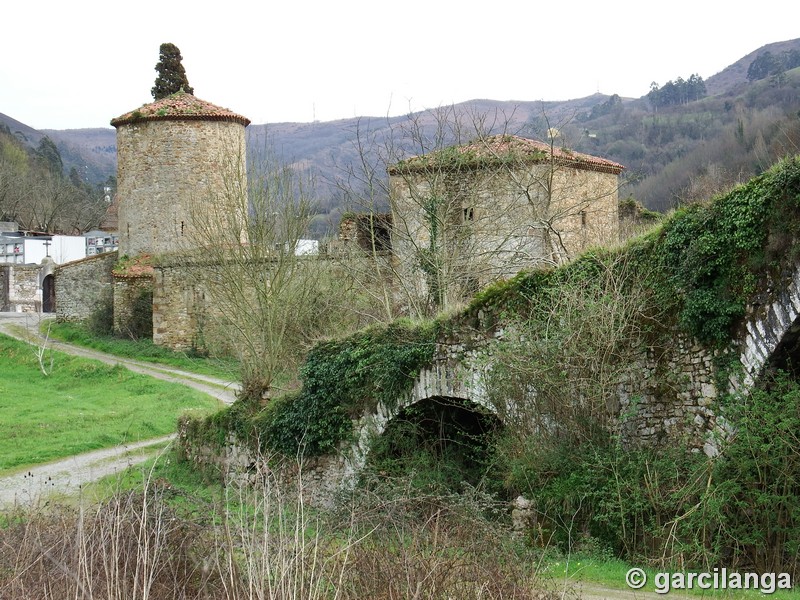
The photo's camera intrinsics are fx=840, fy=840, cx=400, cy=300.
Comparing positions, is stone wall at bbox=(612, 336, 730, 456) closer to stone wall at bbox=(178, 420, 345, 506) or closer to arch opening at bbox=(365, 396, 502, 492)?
arch opening at bbox=(365, 396, 502, 492)

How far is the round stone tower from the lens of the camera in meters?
31.3

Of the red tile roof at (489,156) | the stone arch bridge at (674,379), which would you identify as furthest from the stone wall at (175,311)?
the stone arch bridge at (674,379)

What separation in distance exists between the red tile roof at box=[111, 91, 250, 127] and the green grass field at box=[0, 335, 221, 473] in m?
9.24

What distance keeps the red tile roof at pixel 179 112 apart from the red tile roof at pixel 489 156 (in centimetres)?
1165

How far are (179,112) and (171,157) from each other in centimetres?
169

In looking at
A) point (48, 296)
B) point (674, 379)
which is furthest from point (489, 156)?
point (48, 296)

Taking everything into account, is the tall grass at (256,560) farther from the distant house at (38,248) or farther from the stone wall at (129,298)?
the distant house at (38,248)

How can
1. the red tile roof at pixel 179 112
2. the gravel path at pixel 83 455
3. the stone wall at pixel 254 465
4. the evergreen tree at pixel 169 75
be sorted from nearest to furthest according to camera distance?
the stone wall at pixel 254 465
the gravel path at pixel 83 455
the red tile roof at pixel 179 112
the evergreen tree at pixel 169 75

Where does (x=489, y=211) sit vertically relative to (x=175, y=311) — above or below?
→ above

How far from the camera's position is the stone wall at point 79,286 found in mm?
35906

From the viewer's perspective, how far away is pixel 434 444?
496 inches

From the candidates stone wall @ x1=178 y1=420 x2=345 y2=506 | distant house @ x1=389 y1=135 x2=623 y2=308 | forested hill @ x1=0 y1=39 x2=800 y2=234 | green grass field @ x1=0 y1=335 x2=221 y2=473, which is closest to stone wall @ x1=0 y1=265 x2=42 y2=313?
forested hill @ x1=0 y1=39 x2=800 y2=234

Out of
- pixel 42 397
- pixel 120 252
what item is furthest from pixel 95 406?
pixel 120 252

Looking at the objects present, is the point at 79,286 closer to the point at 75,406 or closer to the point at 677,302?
the point at 75,406
